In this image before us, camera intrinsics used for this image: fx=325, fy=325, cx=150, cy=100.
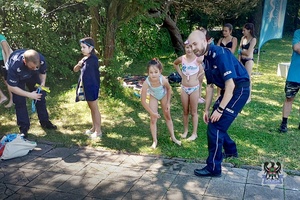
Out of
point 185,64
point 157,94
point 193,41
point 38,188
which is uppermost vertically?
point 193,41

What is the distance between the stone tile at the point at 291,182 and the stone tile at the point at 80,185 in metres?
2.04

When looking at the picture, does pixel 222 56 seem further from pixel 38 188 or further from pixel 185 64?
pixel 38 188

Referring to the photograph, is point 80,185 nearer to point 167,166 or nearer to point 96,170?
point 96,170

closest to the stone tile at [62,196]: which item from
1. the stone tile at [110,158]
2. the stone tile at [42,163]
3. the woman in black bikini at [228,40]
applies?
the stone tile at [42,163]

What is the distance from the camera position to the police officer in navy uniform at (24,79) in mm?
4332

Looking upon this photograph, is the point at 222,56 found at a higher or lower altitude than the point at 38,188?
higher

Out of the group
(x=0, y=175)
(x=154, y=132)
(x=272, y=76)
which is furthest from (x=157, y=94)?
(x=272, y=76)

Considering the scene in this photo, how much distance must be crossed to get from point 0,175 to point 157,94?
217 centimetres

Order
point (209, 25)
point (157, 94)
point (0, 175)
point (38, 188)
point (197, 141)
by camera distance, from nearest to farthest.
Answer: point (38, 188) < point (0, 175) < point (157, 94) < point (197, 141) < point (209, 25)

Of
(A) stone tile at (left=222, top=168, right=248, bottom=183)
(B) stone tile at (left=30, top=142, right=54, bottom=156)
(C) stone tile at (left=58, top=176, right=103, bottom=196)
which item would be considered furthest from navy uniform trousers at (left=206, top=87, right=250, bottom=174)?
(B) stone tile at (left=30, top=142, right=54, bottom=156)

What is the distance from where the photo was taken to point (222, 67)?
3246mm

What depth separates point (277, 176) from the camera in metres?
3.65

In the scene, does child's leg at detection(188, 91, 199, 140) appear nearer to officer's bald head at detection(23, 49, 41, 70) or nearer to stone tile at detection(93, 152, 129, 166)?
stone tile at detection(93, 152, 129, 166)

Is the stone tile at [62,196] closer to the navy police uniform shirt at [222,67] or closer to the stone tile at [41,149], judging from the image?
the stone tile at [41,149]
